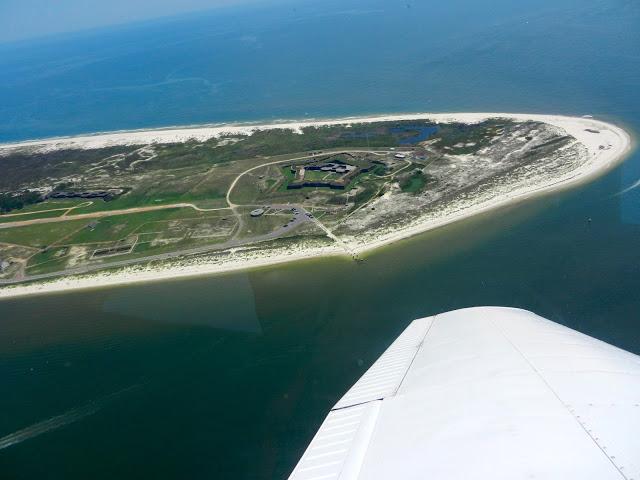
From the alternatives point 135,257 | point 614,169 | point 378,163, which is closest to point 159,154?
point 135,257

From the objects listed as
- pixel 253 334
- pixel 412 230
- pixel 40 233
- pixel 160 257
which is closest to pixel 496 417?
pixel 253 334

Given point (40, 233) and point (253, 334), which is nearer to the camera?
point (253, 334)

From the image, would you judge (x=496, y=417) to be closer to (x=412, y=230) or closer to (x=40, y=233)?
(x=412, y=230)

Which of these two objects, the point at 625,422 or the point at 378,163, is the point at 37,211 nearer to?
the point at 378,163

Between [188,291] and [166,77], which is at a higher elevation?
[166,77]

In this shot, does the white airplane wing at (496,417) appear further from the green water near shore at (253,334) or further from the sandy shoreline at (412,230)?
the sandy shoreline at (412,230)

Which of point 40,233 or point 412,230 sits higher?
point 40,233

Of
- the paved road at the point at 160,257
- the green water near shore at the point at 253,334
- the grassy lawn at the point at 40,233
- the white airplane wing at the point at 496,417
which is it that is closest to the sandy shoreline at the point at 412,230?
the paved road at the point at 160,257

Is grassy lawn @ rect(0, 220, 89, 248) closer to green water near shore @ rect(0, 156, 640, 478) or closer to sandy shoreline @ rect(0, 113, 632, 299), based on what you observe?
sandy shoreline @ rect(0, 113, 632, 299)
